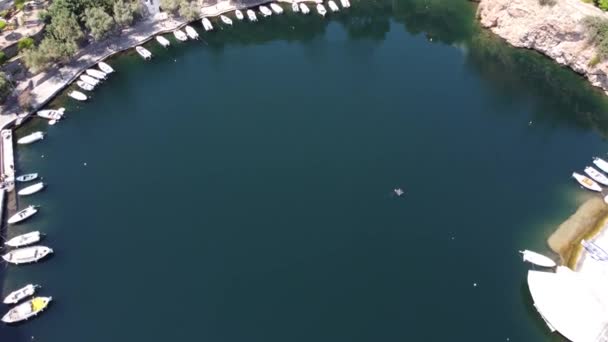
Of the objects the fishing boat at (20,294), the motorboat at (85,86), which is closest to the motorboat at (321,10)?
the motorboat at (85,86)

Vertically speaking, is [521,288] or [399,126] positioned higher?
[399,126]

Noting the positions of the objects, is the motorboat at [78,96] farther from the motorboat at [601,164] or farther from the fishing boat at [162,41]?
the motorboat at [601,164]

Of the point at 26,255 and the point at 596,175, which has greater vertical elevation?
the point at 26,255

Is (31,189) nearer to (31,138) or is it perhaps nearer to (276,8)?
(31,138)

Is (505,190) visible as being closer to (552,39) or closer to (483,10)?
(552,39)

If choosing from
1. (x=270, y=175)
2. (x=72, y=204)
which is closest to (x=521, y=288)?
(x=270, y=175)

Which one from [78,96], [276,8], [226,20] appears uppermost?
[276,8]

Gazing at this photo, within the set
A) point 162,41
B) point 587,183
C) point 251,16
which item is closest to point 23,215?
point 162,41
